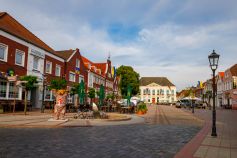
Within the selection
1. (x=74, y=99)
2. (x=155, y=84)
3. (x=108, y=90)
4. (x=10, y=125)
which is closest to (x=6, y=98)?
(x=10, y=125)

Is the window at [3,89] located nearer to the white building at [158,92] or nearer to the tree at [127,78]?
the tree at [127,78]

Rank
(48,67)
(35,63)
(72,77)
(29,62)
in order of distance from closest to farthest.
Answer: (29,62)
(35,63)
(48,67)
(72,77)

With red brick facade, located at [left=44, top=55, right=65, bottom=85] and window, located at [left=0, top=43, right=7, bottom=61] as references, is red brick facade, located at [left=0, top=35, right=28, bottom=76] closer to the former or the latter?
window, located at [left=0, top=43, right=7, bottom=61]

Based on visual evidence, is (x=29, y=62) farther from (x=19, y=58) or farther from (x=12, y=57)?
(x=12, y=57)

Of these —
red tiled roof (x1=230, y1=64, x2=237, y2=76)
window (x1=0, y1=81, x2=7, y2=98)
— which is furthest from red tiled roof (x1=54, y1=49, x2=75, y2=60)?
red tiled roof (x1=230, y1=64, x2=237, y2=76)

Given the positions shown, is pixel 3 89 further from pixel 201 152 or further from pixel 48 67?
pixel 201 152

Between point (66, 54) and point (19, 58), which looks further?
point (66, 54)

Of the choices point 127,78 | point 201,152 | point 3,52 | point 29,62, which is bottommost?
point 201,152

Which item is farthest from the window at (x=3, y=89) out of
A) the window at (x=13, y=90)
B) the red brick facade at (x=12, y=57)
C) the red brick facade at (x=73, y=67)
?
the red brick facade at (x=73, y=67)

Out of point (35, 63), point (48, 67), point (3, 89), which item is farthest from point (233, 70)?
point (3, 89)

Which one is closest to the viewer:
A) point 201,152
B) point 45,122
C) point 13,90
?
point 201,152

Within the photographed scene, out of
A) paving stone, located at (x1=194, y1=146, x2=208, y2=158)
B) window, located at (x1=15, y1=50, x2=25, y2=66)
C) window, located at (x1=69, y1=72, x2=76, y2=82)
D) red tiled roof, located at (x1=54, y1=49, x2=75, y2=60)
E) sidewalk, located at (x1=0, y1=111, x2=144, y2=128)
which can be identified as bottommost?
paving stone, located at (x1=194, y1=146, x2=208, y2=158)

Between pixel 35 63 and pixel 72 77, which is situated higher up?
pixel 35 63

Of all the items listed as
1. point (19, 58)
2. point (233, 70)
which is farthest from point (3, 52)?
point (233, 70)
